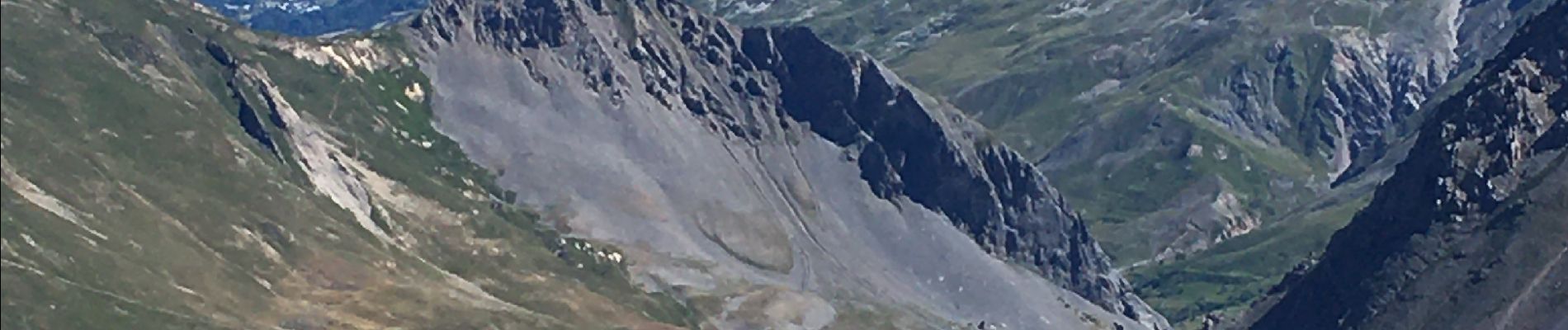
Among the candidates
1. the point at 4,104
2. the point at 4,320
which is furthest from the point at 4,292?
the point at 4,104

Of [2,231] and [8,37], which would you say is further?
[2,231]

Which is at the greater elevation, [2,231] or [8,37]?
[8,37]

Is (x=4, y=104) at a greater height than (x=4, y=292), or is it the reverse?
(x=4, y=104)

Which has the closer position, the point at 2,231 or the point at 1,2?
the point at 1,2

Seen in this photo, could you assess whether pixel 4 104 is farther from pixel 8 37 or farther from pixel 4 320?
pixel 4 320

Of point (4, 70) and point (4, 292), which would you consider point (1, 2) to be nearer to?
point (4, 70)

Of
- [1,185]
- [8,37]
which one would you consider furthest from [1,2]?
[1,185]

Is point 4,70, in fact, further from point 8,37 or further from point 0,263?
point 0,263
